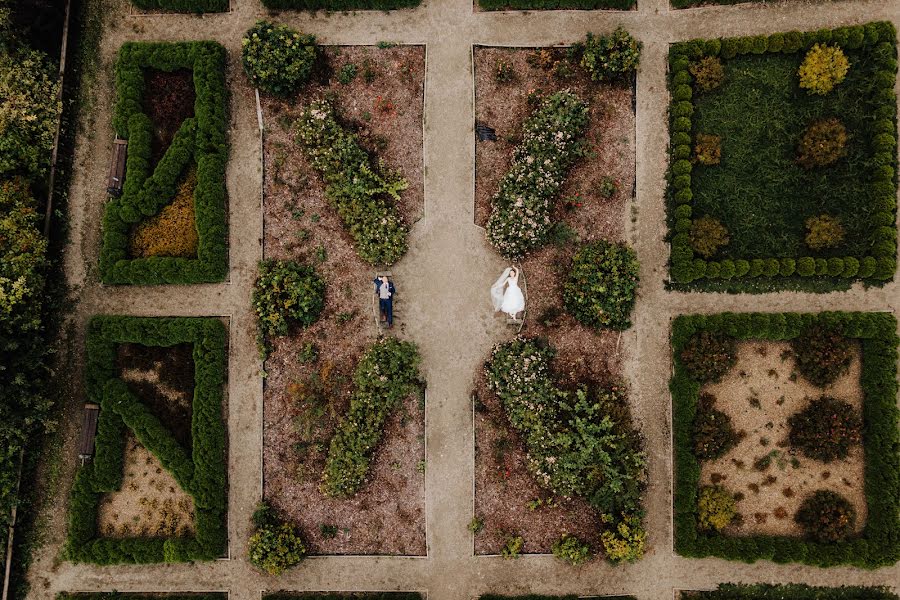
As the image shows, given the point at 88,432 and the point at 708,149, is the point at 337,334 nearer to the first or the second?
the point at 88,432

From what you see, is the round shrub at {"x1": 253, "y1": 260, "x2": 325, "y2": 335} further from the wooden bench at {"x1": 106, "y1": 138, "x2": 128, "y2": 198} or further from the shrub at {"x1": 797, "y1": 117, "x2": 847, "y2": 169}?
the shrub at {"x1": 797, "y1": 117, "x2": 847, "y2": 169}

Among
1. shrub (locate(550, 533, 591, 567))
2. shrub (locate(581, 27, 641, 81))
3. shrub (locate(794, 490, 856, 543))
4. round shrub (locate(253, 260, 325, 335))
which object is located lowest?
shrub (locate(550, 533, 591, 567))

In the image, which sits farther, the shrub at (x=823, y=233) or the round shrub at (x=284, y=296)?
the round shrub at (x=284, y=296)

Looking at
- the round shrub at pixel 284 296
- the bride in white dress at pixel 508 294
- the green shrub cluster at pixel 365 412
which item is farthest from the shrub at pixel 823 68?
the round shrub at pixel 284 296

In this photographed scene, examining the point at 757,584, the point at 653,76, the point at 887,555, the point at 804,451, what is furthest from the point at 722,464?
the point at 653,76

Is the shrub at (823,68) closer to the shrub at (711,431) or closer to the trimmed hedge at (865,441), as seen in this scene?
the trimmed hedge at (865,441)

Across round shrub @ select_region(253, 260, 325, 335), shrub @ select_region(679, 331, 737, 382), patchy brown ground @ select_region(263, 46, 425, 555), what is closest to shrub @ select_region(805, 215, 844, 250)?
shrub @ select_region(679, 331, 737, 382)

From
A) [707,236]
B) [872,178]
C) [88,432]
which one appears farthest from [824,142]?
[88,432]
